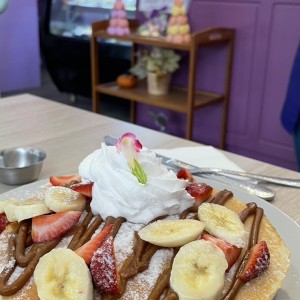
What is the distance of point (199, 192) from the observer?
959 mm

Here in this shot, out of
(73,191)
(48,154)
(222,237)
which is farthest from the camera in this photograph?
(48,154)

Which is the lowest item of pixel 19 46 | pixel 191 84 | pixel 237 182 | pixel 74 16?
pixel 19 46

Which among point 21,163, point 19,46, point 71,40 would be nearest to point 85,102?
point 71,40

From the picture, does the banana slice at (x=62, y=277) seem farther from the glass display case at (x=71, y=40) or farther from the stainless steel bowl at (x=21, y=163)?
the glass display case at (x=71, y=40)

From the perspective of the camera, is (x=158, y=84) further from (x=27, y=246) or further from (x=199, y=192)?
(x=27, y=246)

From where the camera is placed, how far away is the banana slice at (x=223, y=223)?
2.66ft

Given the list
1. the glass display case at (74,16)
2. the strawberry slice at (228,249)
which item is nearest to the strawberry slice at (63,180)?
the strawberry slice at (228,249)

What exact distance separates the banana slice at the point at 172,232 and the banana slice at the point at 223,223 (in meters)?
0.03

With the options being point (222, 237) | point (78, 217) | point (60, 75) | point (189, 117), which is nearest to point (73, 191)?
point (78, 217)

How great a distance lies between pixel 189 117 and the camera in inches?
114

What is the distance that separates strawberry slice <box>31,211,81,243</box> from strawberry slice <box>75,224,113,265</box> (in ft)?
0.21

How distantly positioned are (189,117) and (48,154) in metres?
1.63

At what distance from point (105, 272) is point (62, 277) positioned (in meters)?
0.06

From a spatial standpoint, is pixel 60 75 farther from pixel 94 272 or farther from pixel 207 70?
pixel 94 272
